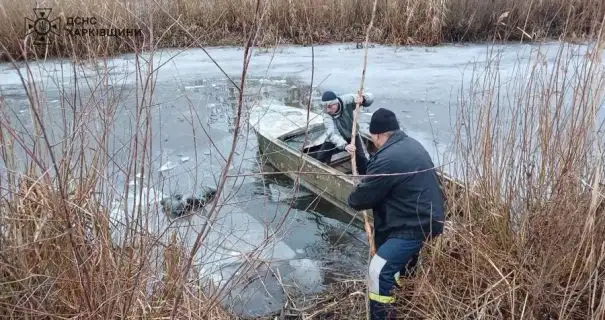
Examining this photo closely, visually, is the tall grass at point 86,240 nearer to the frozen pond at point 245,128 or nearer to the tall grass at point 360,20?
the frozen pond at point 245,128

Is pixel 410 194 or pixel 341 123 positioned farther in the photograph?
pixel 341 123

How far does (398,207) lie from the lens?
308 centimetres

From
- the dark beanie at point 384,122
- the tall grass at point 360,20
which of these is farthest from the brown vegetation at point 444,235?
the tall grass at point 360,20

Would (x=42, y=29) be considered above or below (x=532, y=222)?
above

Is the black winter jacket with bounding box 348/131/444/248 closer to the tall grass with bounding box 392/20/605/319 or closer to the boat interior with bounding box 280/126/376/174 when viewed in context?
the tall grass with bounding box 392/20/605/319

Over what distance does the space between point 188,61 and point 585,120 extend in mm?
8805

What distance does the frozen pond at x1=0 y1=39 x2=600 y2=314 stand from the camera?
112 inches

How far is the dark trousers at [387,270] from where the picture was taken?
3.04m

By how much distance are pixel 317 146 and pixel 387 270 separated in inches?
117

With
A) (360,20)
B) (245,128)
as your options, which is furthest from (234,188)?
(360,20)

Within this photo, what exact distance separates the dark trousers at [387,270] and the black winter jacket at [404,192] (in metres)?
0.06

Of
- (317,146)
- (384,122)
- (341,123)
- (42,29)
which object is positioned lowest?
(317,146)

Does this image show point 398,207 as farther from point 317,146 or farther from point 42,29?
point 317,146

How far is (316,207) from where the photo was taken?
17.2 ft
